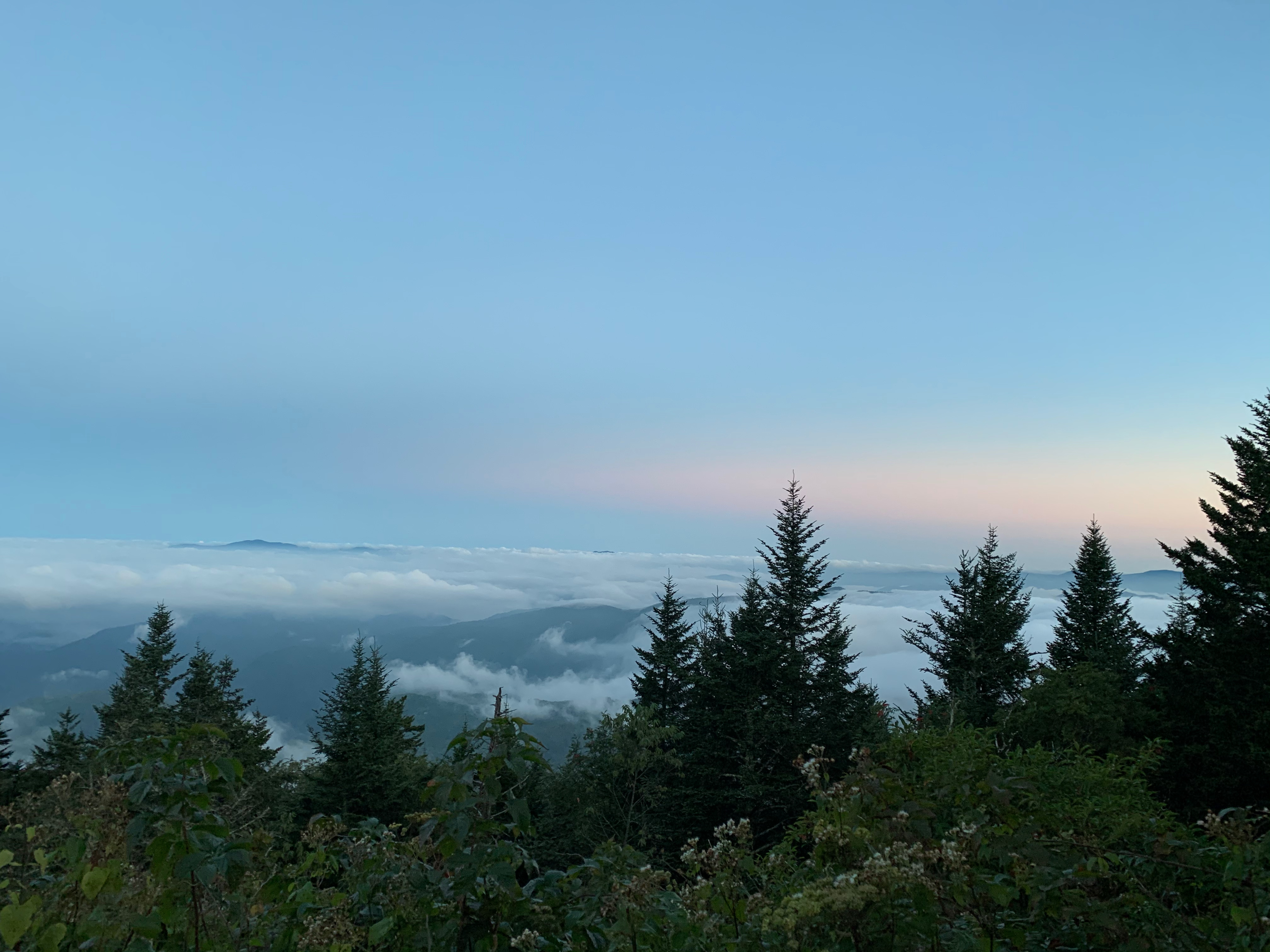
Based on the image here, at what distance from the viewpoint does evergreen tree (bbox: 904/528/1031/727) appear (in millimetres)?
32500

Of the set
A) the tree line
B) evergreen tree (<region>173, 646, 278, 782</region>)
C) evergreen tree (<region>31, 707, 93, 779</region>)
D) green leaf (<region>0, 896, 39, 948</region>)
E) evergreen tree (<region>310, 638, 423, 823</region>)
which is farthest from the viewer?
evergreen tree (<region>31, 707, 93, 779</region>)

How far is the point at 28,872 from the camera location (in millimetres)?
3193

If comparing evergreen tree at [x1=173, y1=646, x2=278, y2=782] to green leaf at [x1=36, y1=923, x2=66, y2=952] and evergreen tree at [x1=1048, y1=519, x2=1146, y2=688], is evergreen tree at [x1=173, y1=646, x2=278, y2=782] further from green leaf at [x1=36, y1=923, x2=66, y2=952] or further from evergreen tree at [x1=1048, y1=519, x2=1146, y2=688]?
evergreen tree at [x1=1048, y1=519, x2=1146, y2=688]

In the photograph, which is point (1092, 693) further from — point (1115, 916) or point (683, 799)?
point (1115, 916)

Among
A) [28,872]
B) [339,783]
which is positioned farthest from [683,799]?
[28,872]

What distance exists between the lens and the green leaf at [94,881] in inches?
85.7

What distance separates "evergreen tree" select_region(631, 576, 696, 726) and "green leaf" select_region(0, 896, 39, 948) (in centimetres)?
3434

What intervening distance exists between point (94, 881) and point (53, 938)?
17cm

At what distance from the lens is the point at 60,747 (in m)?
40.0

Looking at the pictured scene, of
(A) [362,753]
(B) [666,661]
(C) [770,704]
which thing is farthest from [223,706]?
(C) [770,704]

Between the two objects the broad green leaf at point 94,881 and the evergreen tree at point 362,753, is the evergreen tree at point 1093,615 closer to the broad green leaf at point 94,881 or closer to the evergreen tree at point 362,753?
the evergreen tree at point 362,753

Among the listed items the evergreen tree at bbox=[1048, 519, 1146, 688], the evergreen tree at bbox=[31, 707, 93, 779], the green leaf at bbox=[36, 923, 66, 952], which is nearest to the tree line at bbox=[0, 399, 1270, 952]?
the green leaf at bbox=[36, 923, 66, 952]

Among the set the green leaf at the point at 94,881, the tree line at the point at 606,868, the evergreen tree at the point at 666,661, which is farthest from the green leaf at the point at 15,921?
the evergreen tree at the point at 666,661

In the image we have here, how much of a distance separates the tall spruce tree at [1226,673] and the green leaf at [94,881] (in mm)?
23681
